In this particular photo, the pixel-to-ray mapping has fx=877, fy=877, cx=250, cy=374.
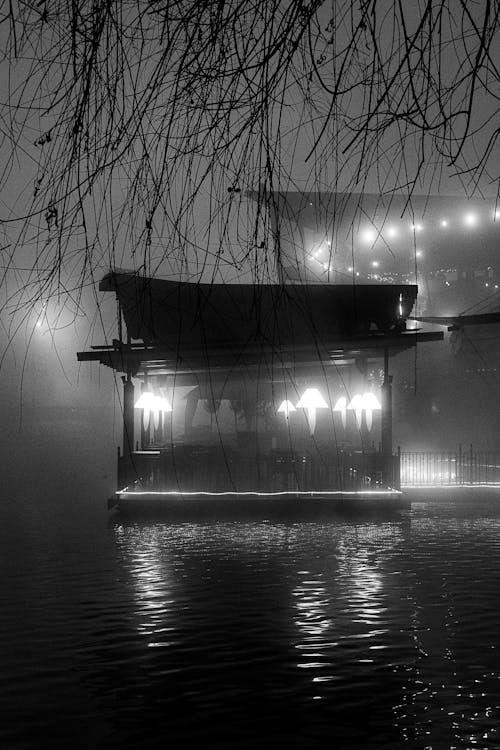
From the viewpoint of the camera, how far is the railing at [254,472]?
23750 mm

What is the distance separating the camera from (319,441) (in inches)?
1326

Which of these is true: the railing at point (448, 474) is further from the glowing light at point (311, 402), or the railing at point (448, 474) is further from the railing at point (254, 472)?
the glowing light at point (311, 402)

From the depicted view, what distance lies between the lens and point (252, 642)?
10.7 m

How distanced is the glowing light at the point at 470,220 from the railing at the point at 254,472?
71.8 meters

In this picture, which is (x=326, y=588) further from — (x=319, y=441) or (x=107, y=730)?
(x=319, y=441)

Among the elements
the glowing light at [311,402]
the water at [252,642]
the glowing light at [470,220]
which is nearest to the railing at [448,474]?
the glowing light at [311,402]

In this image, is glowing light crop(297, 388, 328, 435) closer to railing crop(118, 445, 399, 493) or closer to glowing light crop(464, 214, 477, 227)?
railing crop(118, 445, 399, 493)

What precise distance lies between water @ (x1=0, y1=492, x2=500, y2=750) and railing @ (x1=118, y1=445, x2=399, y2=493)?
412 cm

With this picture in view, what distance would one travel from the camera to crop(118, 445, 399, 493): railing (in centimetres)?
2375

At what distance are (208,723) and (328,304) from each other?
1912cm

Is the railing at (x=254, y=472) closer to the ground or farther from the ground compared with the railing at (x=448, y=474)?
farther from the ground

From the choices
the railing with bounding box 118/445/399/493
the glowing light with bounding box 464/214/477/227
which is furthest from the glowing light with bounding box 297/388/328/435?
the glowing light with bounding box 464/214/477/227

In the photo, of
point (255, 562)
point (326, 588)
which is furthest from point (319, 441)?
point (326, 588)

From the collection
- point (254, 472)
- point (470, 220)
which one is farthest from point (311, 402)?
point (470, 220)
